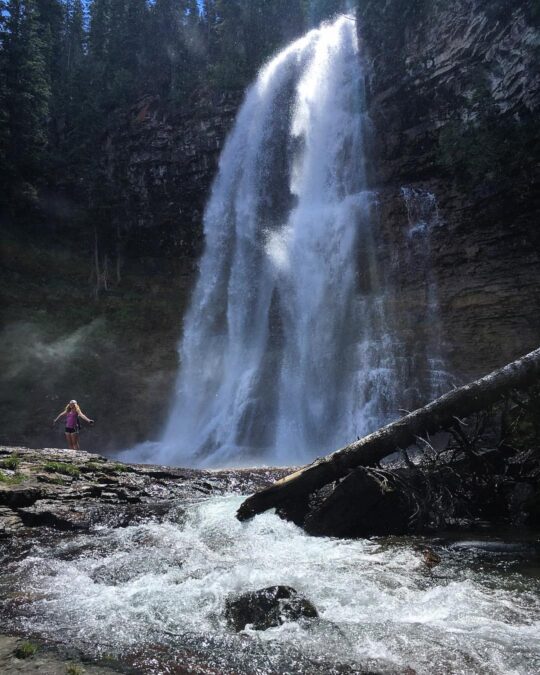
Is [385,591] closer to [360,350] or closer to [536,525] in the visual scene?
[536,525]

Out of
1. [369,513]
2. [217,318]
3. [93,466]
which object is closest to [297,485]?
[369,513]

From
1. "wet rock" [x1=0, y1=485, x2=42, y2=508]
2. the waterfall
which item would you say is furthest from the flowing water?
the waterfall

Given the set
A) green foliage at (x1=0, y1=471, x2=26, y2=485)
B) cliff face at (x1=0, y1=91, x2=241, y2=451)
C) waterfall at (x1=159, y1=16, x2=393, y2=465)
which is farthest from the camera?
cliff face at (x1=0, y1=91, x2=241, y2=451)

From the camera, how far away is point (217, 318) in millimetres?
26109

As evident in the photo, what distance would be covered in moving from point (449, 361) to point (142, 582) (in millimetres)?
16500

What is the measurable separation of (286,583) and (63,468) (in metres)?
6.69

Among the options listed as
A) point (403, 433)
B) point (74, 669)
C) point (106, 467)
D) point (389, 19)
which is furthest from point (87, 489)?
point (389, 19)

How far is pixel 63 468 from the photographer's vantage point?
995cm

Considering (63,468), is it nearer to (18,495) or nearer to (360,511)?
(18,495)

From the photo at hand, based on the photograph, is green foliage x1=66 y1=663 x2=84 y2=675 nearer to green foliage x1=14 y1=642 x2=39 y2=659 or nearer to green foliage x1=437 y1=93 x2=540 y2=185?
green foliage x1=14 y1=642 x2=39 y2=659

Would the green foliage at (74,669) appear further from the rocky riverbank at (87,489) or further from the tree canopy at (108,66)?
the tree canopy at (108,66)

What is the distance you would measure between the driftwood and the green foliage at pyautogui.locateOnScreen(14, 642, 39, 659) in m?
4.19

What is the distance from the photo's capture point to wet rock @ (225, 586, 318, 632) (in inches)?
156

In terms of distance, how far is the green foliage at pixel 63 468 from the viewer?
9836mm
